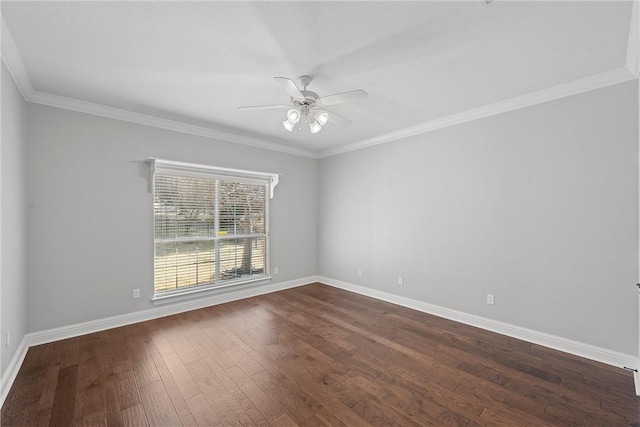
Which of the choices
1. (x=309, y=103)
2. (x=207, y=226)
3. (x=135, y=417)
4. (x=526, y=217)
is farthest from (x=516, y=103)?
(x=135, y=417)

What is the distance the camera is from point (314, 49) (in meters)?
2.16

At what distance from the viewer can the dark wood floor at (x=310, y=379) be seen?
1889 millimetres

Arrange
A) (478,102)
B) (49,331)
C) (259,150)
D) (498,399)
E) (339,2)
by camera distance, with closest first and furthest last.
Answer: (339,2) < (498,399) < (49,331) < (478,102) < (259,150)

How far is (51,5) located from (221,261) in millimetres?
3386

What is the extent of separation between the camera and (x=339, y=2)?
170 cm

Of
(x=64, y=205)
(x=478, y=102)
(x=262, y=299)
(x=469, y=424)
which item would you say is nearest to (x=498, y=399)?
(x=469, y=424)

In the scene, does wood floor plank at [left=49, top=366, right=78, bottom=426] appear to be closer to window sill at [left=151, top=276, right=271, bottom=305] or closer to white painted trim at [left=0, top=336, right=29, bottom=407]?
white painted trim at [left=0, top=336, right=29, bottom=407]

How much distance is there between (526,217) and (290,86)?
288 cm

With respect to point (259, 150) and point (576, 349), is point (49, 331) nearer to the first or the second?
point (259, 150)

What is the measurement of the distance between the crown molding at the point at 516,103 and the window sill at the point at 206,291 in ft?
10.0

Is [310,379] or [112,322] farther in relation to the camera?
[112,322]

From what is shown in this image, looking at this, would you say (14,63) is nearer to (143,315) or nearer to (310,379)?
(143,315)

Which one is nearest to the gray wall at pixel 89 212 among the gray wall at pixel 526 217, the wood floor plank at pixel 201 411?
the wood floor plank at pixel 201 411

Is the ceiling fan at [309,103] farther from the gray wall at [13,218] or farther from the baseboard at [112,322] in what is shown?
the baseboard at [112,322]
